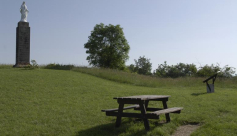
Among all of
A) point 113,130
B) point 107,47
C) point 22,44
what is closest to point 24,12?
point 22,44

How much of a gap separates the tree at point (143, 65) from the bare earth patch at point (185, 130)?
58.1 metres

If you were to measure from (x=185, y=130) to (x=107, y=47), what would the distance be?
113 ft

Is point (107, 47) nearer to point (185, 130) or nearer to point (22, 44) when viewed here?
point (22, 44)

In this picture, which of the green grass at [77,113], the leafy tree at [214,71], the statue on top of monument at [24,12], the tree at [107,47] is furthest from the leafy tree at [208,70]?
Result: the statue on top of monument at [24,12]

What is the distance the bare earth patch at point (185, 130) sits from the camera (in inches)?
256

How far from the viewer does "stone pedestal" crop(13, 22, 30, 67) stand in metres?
23.4

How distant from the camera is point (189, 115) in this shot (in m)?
8.16

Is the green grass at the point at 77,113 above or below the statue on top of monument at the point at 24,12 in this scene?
below

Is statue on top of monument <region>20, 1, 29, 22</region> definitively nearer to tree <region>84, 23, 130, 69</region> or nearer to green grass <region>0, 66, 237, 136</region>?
green grass <region>0, 66, 237, 136</region>

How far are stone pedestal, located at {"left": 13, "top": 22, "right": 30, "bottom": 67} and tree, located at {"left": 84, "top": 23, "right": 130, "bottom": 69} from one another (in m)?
16.9

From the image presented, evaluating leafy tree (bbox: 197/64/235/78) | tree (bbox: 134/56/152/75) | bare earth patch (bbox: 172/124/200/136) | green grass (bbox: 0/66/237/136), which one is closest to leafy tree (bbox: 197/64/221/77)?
leafy tree (bbox: 197/64/235/78)

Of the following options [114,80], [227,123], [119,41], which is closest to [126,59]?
[119,41]

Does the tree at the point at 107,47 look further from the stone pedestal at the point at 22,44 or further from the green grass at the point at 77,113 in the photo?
the green grass at the point at 77,113

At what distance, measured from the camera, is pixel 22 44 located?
77.0 ft
